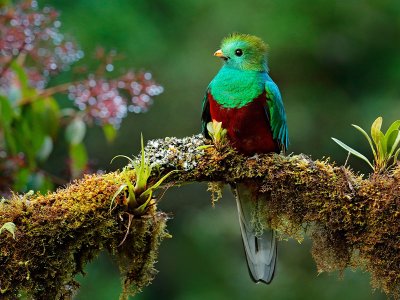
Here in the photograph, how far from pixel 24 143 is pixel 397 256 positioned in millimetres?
1612

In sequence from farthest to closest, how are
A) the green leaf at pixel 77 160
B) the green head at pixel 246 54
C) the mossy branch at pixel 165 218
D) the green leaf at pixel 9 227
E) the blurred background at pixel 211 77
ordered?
the blurred background at pixel 211 77 < the green leaf at pixel 77 160 < the green head at pixel 246 54 < the mossy branch at pixel 165 218 < the green leaf at pixel 9 227

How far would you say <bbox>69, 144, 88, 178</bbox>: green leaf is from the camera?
346cm

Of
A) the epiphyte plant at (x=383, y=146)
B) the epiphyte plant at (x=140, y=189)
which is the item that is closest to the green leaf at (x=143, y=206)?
the epiphyte plant at (x=140, y=189)

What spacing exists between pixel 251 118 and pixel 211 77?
5220 millimetres

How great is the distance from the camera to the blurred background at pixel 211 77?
26.4 feet

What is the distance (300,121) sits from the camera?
27.7 ft

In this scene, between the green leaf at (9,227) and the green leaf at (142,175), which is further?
the green leaf at (142,175)

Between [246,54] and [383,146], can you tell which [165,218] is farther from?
[246,54]

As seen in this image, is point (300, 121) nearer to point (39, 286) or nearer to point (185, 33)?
point (185, 33)

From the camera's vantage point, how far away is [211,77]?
8398 millimetres

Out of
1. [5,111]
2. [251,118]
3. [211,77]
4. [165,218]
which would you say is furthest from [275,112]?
[211,77]

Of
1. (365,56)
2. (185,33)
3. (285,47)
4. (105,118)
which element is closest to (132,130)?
(185,33)

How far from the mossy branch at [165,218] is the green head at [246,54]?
0.61 metres

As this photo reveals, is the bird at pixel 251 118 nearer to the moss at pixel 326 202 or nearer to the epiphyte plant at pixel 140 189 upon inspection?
the moss at pixel 326 202
